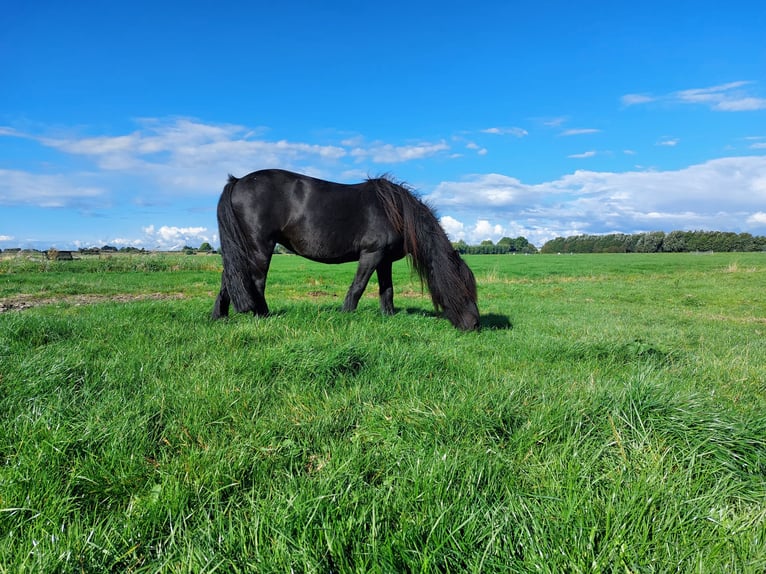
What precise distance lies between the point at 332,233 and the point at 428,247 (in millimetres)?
1557

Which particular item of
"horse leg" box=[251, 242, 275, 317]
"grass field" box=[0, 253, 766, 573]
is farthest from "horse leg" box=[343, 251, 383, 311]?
"grass field" box=[0, 253, 766, 573]

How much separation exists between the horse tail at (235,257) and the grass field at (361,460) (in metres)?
1.55

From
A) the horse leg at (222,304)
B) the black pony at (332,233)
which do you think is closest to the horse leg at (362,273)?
the black pony at (332,233)

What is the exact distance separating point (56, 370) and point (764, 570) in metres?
4.33

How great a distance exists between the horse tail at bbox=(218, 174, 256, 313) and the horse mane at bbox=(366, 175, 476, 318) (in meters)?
2.28

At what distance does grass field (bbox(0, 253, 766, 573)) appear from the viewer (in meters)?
1.55

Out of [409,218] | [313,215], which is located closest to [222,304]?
[313,215]

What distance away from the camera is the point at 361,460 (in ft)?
7.11

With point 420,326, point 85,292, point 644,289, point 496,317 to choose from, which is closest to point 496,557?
point 420,326

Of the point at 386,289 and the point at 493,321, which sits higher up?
the point at 386,289

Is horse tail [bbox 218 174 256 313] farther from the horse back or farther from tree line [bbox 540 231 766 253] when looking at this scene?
tree line [bbox 540 231 766 253]

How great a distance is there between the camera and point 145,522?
1.73 metres

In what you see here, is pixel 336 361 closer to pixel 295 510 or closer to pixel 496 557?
pixel 295 510

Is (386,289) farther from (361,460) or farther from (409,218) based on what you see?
(361,460)
